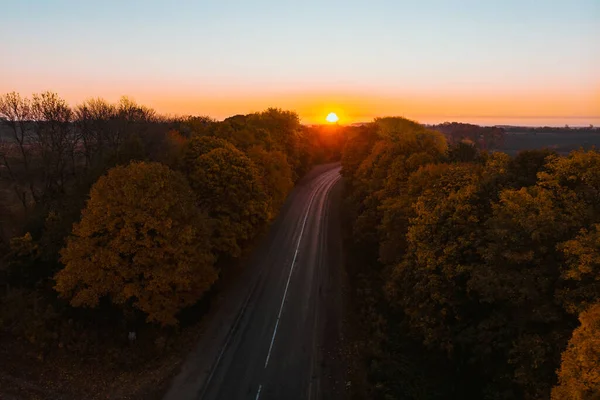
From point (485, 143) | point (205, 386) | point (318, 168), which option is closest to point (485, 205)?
point (205, 386)

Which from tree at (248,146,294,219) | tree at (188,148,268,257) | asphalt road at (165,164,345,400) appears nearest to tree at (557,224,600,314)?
asphalt road at (165,164,345,400)

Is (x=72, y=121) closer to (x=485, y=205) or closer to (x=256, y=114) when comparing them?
(x=256, y=114)

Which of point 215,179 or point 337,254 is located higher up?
point 215,179

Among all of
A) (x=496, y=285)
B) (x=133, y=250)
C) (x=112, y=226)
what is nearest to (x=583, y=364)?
(x=496, y=285)

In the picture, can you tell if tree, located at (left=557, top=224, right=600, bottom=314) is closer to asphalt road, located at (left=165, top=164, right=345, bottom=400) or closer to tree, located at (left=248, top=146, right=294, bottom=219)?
asphalt road, located at (left=165, top=164, right=345, bottom=400)

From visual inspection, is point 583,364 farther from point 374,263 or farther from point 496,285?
point 374,263

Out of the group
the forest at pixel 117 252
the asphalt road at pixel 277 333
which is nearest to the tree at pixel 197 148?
the forest at pixel 117 252
